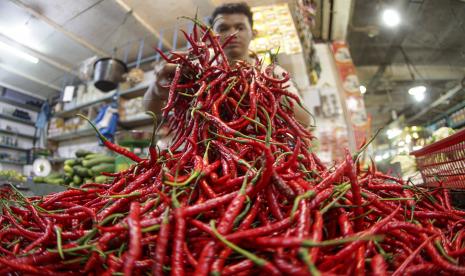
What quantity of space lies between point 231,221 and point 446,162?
1563mm

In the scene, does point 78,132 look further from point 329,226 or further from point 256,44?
point 329,226

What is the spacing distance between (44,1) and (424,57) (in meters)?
9.82

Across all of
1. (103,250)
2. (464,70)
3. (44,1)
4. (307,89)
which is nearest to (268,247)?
(103,250)

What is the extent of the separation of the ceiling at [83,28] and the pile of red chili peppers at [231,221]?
2.85 metres

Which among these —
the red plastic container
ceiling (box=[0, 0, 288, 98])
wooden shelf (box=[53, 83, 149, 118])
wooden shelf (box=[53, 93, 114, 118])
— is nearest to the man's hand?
the red plastic container

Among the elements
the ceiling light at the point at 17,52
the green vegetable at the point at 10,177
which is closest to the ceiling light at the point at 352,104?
the green vegetable at the point at 10,177

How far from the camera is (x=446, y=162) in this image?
1576mm

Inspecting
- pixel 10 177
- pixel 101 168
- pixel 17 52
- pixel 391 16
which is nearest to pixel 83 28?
pixel 17 52

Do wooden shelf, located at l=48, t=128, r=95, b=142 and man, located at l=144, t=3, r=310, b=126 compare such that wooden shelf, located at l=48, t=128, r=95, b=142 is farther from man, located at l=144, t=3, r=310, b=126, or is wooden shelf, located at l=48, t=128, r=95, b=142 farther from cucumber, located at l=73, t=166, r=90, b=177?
man, located at l=144, t=3, r=310, b=126

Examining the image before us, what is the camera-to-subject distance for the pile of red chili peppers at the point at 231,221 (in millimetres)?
665

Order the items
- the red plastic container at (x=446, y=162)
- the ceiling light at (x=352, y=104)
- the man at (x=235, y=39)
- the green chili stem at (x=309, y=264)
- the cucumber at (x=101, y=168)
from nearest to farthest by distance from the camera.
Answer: the green chili stem at (x=309, y=264)
the red plastic container at (x=446, y=162)
the man at (x=235, y=39)
the cucumber at (x=101, y=168)
the ceiling light at (x=352, y=104)

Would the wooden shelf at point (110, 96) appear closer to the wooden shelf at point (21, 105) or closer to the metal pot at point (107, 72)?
the metal pot at point (107, 72)

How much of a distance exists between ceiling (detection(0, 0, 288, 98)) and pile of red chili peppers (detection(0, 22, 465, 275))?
9.36ft

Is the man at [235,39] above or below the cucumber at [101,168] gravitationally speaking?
above
